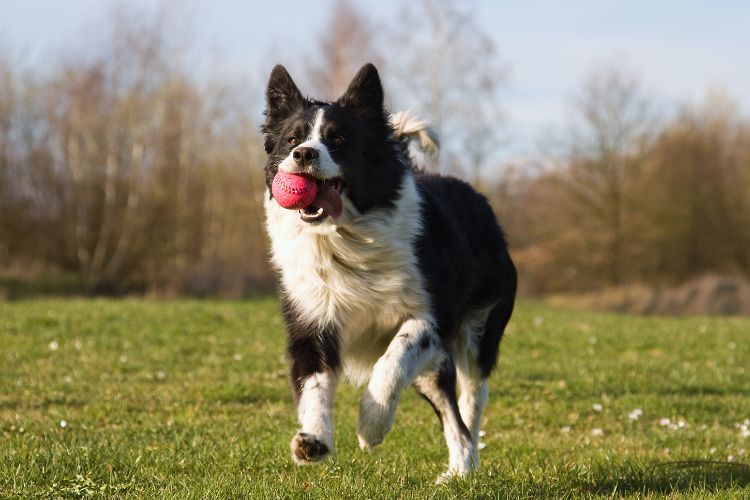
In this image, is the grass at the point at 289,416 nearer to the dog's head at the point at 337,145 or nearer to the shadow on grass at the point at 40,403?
the shadow on grass at the point at 40,403

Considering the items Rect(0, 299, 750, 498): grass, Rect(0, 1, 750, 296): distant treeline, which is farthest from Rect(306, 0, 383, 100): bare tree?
Rect(0, 299, 750, 498): grass

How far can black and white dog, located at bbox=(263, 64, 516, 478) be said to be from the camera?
4617 millimetres

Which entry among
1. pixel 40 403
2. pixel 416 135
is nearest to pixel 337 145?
pixel 416 135

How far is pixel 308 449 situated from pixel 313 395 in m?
0.48

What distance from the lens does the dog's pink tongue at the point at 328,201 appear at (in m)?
4.70

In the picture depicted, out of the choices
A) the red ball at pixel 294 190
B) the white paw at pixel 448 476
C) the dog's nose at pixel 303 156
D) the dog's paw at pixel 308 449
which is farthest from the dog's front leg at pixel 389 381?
the dog's nose at pixel 303 156

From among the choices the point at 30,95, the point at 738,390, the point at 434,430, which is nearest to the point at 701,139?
the point at 30,95

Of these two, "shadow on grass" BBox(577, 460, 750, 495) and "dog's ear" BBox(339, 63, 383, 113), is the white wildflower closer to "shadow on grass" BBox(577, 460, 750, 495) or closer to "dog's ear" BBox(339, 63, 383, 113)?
"shadow on grass" BBox(577, 460, 750, 495)

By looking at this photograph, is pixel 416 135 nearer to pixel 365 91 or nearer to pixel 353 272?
pixel 365 91

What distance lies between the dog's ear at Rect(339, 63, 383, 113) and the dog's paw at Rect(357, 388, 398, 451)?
5.77 ft

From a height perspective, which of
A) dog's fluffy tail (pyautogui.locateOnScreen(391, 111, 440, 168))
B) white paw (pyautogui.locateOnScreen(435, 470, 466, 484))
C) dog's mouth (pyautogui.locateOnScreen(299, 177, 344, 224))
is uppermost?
dog's fluffy tail (pyautogui.locateOnScreen(391, 111, 440, 168))

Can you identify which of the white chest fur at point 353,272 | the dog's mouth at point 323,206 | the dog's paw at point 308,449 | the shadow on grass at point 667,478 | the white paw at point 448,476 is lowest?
the white paw at point 448,476

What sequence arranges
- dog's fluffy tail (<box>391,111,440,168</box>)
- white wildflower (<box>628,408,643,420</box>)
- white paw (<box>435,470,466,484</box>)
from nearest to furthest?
1. white paw (<box>435,470,466,484</box>)
2. dog's fluffy tail (<box>391,111,440,168</box>)
3. white wildflower (<box>628,408,643,420</box>)

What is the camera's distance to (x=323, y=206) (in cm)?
471
